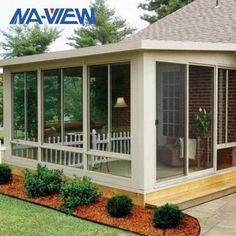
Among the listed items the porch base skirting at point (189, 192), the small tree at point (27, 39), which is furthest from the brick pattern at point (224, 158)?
the small tree at point (27, 39)

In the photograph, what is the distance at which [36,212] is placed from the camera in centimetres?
688

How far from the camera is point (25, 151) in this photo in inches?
377

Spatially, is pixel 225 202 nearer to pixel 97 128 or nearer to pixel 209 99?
pixel 209 99

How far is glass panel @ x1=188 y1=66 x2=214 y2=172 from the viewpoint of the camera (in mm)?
7438

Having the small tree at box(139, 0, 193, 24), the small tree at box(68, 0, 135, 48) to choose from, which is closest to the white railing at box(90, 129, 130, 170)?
the small tree at box(139, 0, 193, 24)

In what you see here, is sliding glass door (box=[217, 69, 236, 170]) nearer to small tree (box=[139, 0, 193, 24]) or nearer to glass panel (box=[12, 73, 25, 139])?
glass panel (box=[12, 73, 25, 139])

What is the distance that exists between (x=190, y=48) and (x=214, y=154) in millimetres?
2240

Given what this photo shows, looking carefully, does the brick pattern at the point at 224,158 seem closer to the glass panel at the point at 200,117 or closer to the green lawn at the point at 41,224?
the glass panel at the point at 200,117

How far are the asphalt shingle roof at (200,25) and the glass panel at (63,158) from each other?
4.76 metres

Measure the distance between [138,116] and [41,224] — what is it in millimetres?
2304
